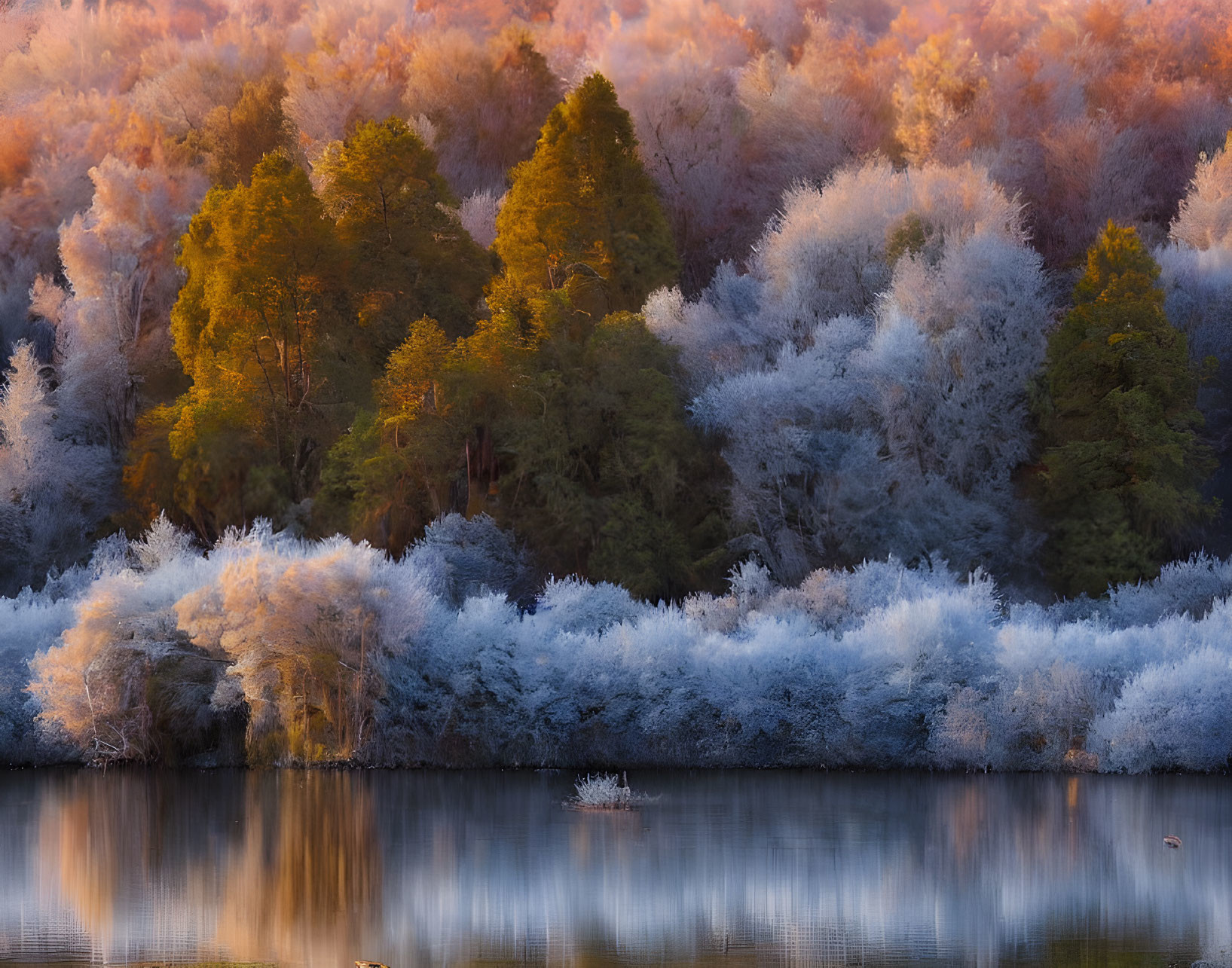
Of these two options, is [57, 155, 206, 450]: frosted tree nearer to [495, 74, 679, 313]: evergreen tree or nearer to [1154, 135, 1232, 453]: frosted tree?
[495, 74, 679, 313]: evergreen tree

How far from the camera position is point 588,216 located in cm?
3744

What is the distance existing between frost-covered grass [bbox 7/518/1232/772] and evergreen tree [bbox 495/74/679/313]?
434 inches

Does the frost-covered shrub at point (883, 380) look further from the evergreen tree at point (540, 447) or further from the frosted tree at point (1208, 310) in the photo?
the frosted tree at point (1208, 310)

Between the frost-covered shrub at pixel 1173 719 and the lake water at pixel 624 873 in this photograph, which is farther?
the frost-covered shrub at pixel 1173 719

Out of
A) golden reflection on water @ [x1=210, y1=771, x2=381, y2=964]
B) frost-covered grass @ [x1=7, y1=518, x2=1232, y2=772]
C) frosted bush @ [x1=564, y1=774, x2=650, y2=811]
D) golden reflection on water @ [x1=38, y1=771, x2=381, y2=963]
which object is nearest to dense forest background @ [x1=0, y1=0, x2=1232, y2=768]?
frost-covered grass @ [x1=7, y1=518, x2=1232, y2=772]

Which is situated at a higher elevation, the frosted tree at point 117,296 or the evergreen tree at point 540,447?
the frosted tree at point 117,296

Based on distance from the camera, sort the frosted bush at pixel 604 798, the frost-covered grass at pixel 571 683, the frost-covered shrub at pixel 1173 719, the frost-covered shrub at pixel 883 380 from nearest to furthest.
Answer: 1. the frosted bush at pixel 604 798
2. the frost-covered shrub at pixel 1173 719
3. the frost-covered grass at pixel 571 683
4. the frost-covered shrub at pixel 883 380

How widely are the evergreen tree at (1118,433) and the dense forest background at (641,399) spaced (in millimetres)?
88

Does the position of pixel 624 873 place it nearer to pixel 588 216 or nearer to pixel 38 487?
pixel 588 216

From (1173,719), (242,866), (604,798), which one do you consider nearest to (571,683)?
(604,798)

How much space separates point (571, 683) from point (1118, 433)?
36.6 feet

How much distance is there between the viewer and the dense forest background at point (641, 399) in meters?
26.1

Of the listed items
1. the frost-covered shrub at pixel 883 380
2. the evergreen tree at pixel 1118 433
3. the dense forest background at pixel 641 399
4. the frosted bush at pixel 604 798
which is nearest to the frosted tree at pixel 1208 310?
the dense forest background at pixel 641 399

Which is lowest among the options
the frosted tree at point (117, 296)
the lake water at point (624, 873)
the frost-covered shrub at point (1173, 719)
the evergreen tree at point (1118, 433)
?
the lake water at point (624, 873)
